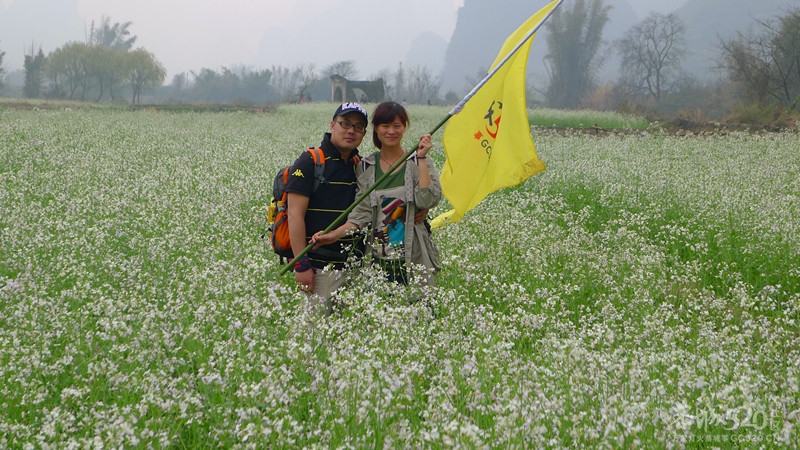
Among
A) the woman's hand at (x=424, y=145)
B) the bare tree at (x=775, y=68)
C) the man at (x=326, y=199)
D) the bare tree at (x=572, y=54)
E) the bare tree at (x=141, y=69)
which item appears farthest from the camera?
the bare tree at (x=572, y=54)

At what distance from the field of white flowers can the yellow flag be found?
77 centimetres

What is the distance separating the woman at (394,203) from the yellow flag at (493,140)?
320 millimetres

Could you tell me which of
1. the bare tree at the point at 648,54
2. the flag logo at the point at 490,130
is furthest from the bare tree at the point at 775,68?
the bare tree at the point at 648,54

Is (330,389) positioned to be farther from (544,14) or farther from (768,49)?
(768,49)

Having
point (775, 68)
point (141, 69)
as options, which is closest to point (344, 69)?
point (141, 69)

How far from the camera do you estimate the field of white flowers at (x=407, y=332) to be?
291 cm

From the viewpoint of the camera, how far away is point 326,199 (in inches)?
196

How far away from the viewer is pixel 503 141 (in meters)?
5.21

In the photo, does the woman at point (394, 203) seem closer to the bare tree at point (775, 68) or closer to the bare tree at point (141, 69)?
the bare tree at point (775, 68)

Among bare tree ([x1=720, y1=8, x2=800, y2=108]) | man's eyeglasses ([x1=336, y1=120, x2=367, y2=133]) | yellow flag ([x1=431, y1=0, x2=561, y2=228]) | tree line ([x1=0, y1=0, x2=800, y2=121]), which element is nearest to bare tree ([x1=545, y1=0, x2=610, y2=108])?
tree line ([x1=0, y1=0, x2=800, y2=121])

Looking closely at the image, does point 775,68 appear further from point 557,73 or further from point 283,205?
point 557,73

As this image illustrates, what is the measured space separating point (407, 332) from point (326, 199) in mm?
1444

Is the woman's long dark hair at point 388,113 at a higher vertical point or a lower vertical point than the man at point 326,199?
higher

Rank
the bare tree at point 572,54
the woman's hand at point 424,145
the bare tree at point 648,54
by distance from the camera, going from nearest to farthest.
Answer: the woman's hand at point 424,145, the bare tree at point 648,54, the bare tree at point 572,54
